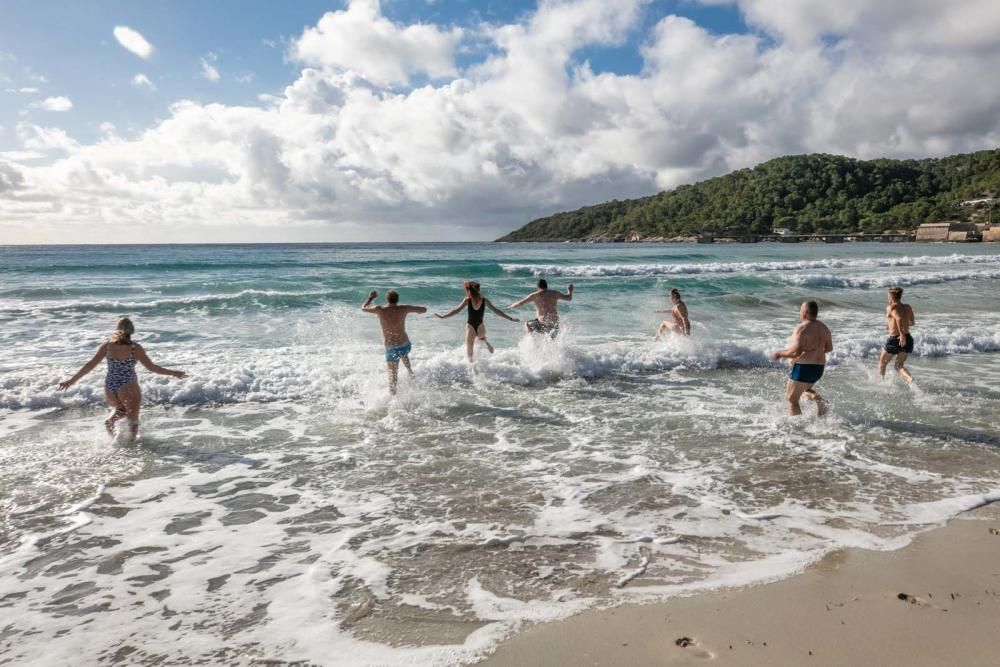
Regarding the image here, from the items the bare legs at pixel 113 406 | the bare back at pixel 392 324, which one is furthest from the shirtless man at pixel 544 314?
the bare legs at pixel 113 406

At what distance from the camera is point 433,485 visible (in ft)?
18.1

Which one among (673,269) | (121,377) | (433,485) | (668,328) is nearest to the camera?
(433,485)

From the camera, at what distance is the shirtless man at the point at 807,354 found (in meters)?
7.31

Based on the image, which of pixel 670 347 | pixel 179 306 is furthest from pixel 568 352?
pixel 179 306

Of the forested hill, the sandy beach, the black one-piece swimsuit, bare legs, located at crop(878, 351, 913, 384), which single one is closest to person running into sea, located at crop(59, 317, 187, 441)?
the black one-piece swimsuit

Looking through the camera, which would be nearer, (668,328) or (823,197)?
(668,328)

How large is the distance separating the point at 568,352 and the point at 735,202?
115120 mm

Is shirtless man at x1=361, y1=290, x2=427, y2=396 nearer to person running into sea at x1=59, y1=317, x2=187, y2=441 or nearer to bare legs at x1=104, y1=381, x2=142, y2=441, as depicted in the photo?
person running into sea at x1=59, y1=317, x2=187, y2=441

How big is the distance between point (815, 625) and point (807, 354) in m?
4.85

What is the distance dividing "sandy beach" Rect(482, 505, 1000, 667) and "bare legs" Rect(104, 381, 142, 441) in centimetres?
602

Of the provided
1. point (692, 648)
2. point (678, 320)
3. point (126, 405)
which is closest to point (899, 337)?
point (678, 320)

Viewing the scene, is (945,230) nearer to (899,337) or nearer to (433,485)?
(899,337)

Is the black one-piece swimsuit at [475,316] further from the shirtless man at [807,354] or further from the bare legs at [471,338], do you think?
the shirtless man at [807,354]

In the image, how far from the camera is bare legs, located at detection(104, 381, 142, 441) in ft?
22.9
